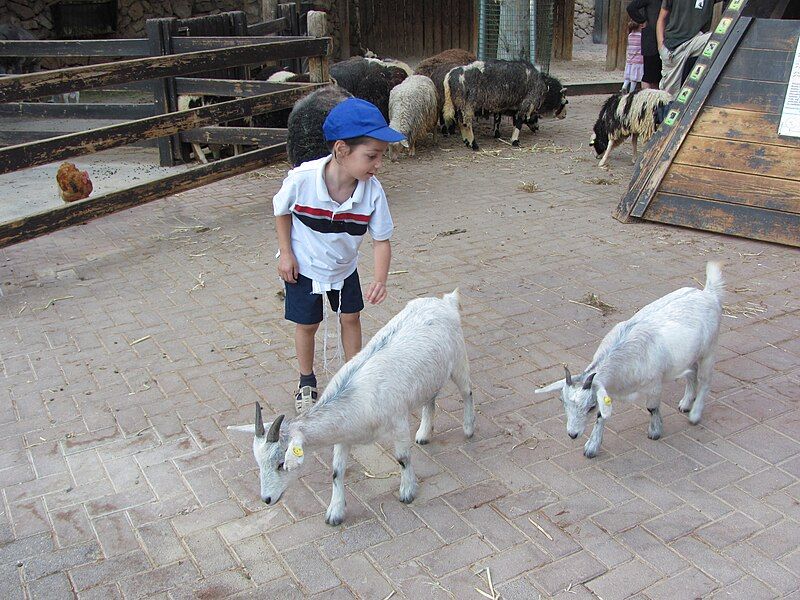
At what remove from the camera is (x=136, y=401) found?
4.45 m

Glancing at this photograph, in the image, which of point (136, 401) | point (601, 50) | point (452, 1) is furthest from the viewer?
point (601, 50)

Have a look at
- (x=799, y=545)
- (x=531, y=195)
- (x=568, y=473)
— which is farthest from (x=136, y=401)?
(x=531, y=195)

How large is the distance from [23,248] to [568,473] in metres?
5.46

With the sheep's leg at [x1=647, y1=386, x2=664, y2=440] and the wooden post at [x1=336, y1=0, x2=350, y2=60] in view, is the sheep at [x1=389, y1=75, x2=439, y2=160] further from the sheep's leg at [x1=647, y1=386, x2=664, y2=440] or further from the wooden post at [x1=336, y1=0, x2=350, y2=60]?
the wooden post at [x1=336, y1=0, x2=350, y2=60]

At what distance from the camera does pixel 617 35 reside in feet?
55.5

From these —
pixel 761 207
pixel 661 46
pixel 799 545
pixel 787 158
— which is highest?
pixel 661 46

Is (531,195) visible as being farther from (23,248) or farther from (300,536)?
(300,536)

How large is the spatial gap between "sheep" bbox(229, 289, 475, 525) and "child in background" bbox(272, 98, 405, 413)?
309mm

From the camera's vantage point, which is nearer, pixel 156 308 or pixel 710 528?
pixel 710 528

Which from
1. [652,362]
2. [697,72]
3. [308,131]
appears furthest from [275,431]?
[697,72]

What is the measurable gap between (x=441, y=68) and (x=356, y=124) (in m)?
8.30

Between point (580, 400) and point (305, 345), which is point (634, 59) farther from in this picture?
point (580, 400)

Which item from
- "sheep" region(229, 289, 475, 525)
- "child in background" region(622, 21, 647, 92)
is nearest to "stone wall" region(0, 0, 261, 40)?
"child in background" region(622, 21, 647, 92)

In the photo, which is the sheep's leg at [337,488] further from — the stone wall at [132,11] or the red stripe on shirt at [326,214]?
the stone wall at [132,11]
